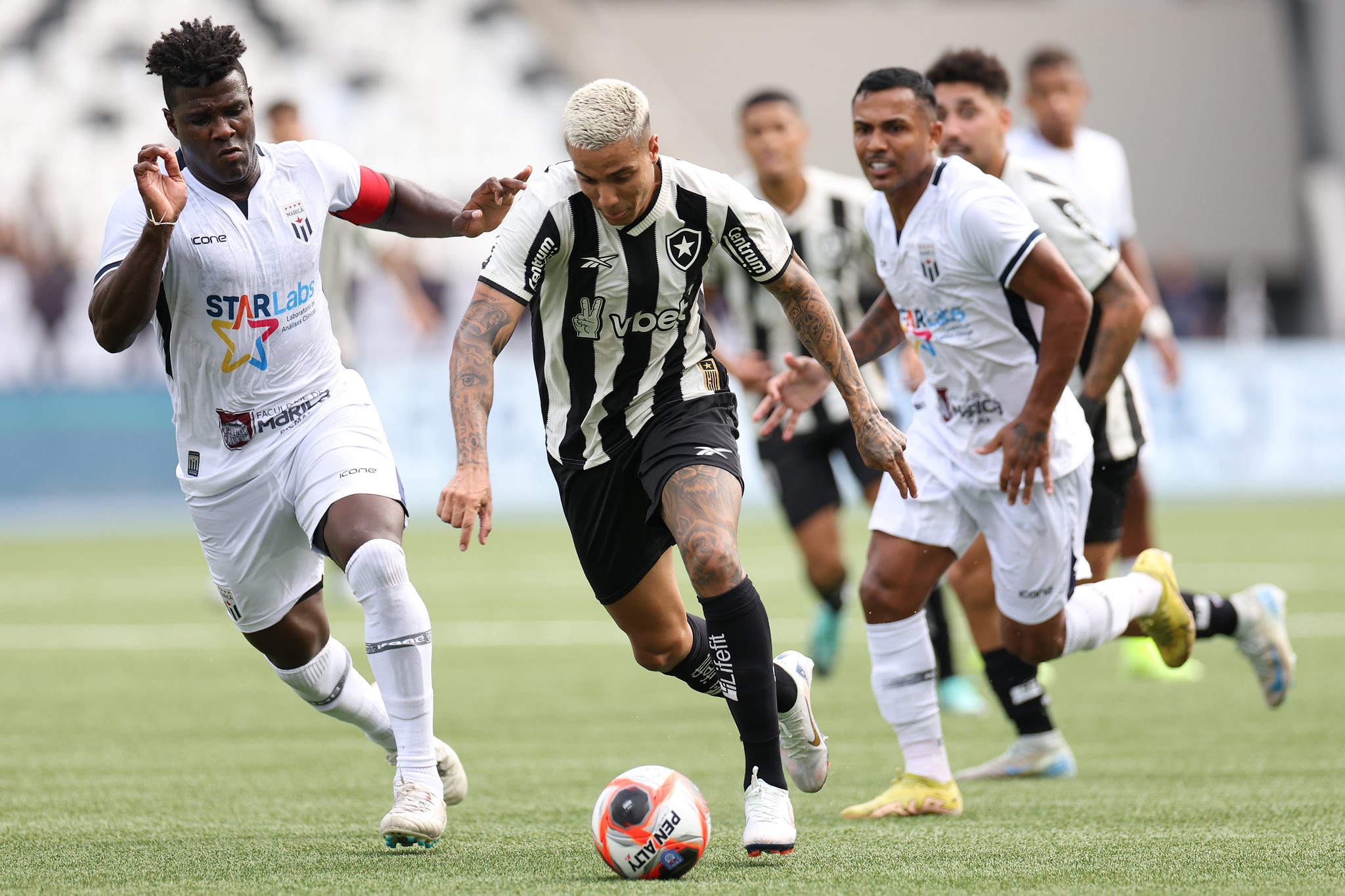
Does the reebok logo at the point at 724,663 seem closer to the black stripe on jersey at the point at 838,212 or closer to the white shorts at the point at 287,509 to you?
the white shorts at the point at 287,509

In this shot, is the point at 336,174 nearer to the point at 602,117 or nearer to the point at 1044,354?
the point at 602,117

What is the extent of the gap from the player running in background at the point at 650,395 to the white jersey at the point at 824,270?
2.79m

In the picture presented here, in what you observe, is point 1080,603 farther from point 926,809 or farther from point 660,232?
point 660,232

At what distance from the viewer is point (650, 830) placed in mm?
4242

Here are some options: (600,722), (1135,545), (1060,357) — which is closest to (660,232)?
(1060,357)

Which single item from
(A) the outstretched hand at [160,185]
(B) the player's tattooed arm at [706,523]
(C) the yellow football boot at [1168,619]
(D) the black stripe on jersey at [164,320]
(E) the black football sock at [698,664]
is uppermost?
(A) the outstretched hand at [160,185]

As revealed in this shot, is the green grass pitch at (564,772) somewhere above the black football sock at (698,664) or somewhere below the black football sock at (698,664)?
below

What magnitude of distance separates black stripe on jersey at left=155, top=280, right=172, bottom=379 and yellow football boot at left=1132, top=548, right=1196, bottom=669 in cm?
356

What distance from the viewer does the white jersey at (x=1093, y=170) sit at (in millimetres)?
7926

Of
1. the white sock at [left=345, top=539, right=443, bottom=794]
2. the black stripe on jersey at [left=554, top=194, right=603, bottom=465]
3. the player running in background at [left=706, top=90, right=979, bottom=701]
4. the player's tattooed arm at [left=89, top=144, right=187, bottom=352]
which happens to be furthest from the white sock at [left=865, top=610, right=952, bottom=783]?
the player's tattooed arm at [left=89, top=144, right=187, bottom=352]

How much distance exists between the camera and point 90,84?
85.5 feet

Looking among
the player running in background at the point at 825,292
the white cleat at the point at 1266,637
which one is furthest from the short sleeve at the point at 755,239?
the player running in background at the point at 825,292

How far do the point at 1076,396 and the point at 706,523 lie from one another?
243cm

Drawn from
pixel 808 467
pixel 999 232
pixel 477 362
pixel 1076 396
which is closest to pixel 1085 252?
pixel 999 232
